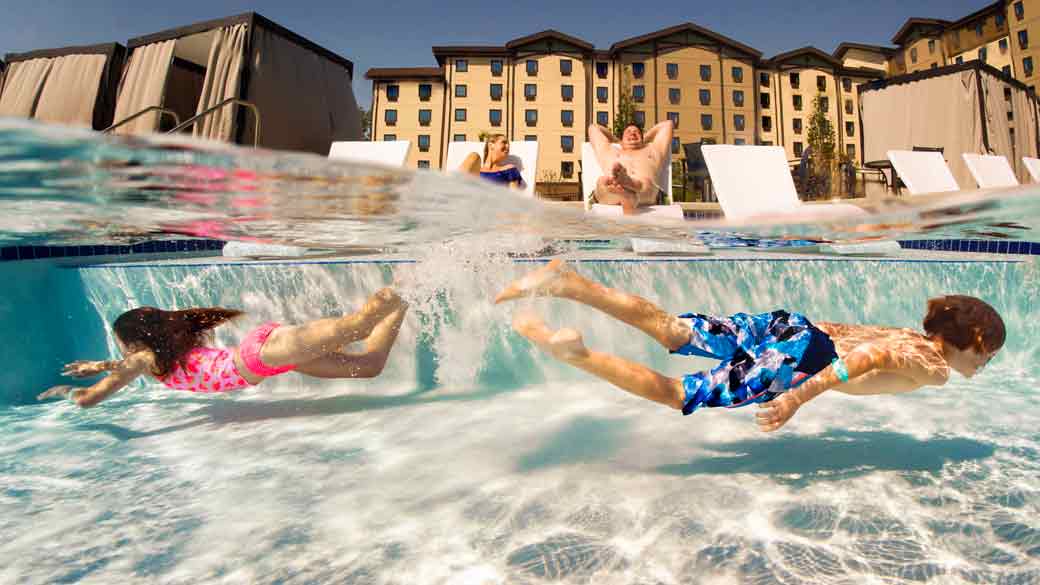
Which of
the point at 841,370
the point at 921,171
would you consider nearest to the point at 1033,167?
the point at 921,171

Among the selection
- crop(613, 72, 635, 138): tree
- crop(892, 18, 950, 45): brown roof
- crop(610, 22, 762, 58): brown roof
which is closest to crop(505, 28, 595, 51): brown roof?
crop(610, 22, 762, 58): brown roof

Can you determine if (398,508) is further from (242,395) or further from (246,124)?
(246,124)

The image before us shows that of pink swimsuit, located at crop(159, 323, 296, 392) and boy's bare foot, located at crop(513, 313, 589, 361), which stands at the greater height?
boy's bare foot, located at crop(513, 313, 589, 361)

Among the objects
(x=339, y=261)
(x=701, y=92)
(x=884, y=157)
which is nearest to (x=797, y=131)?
(x=701, y=92)

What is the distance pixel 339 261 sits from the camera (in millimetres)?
5367

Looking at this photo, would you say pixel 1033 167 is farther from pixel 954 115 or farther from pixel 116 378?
pixel 116 378

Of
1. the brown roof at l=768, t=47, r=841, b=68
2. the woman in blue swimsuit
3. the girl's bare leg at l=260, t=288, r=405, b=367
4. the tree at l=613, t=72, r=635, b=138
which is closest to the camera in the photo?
the girl's bare leg at l=260, t=288, r=405, b=367

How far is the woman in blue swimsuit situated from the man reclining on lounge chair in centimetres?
105

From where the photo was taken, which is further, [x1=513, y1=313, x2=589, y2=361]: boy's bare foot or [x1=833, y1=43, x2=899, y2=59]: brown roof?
[x1=833, y1=43, x2=899, y2=59]: brown roof

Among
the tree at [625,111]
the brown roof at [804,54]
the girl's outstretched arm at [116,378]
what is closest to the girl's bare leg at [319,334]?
the girl's outstretched arm at [116,378]

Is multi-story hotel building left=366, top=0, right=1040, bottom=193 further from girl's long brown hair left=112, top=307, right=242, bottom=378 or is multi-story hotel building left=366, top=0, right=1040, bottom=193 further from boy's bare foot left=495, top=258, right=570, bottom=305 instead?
boy's bare foot left=495, top=258, right=570, bottom=305

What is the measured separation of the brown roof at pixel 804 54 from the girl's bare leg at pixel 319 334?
5417cm

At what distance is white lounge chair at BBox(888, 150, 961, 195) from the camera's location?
814 centimetres

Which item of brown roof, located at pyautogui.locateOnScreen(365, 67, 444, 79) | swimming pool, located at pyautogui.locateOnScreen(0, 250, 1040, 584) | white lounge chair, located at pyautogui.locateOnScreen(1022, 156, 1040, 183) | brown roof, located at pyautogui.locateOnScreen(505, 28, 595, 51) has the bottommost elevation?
swimming pool, located at pyautogui.locateOnScreen(0, 250, 1040, 584)
